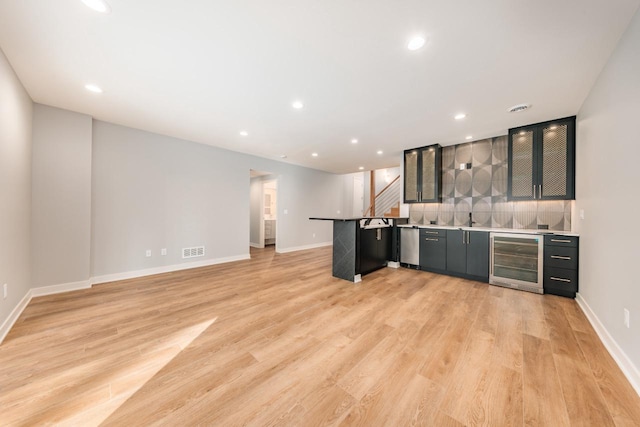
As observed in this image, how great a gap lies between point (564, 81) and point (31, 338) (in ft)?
20.0

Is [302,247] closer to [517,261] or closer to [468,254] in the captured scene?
[468,254]

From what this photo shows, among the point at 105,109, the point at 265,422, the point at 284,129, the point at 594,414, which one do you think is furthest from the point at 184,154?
the point at 594,414

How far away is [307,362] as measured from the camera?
1.86 m

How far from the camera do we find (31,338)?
217cm

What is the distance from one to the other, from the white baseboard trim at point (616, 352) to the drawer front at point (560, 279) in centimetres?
58

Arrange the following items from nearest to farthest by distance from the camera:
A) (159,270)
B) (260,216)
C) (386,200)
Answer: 1. (159,270)
2. (260,216)
3. (386,200)

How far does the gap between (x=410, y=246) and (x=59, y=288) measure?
19.9 ft

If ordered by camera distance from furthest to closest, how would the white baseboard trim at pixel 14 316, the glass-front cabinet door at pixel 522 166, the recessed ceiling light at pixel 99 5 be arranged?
the glass-front cabinet door at pixel 522 166
the white baseboard trim at pixel 14 316
the recessed ceiling light at pixel 99 5

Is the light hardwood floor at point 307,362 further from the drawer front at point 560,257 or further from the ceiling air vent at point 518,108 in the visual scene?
the ceiling air vent at point 518,108

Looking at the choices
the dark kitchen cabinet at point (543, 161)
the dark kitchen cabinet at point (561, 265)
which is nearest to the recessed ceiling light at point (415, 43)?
the dark kitchen cabinet at point (543, 161)

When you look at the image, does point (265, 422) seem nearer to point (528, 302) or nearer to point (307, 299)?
point (307, 299)

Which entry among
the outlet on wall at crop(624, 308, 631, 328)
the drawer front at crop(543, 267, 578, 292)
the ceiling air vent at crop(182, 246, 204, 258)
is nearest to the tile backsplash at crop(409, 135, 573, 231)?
the drawer front at crop(543, 267, 578, 292)

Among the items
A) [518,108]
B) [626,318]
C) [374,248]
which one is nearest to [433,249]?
[374,248]

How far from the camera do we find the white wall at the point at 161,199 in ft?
12.8
